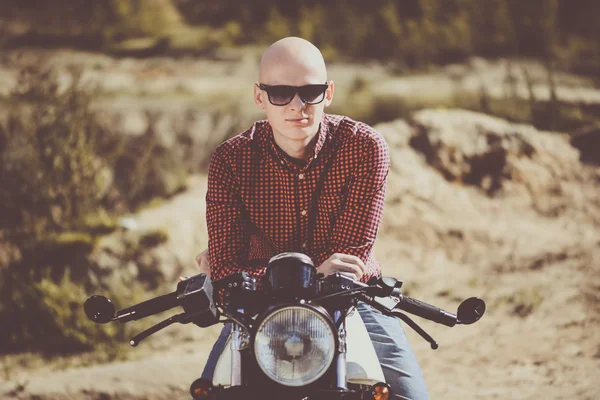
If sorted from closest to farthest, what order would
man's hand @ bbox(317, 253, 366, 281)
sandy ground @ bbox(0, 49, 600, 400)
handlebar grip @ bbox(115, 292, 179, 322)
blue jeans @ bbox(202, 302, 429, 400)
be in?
handlebar grip @ bbox(115, 292, 179, 322), man's hand @ bbox(317, 253, 366, 281), blue jeans @ bbox(202, 302, 429, 400), sandy ground @ bbox(0, 49, 600, 400)

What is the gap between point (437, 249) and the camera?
6551mm

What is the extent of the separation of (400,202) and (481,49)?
3.62 meters

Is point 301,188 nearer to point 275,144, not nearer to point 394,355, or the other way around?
point 275,144

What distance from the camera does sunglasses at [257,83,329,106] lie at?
2.37 metres

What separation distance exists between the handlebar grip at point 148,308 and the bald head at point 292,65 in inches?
29.6

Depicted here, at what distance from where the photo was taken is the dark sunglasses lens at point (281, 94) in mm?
2365

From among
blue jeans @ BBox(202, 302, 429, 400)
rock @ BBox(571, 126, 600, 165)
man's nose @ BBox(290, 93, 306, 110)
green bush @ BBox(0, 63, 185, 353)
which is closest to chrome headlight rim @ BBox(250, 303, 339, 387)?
blue jeans @ BBox(202, 302, 429, 400)

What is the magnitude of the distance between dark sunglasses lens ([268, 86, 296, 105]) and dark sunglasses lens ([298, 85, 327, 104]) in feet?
0.10

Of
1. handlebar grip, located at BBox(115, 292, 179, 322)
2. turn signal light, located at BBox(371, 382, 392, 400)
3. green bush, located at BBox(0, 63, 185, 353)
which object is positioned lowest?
turn signal light, located at BBox(371, 382, 392, 400)

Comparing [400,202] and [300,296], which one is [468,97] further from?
[300,296]

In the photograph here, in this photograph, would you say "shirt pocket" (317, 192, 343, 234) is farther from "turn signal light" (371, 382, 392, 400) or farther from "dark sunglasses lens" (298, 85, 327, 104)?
"turn signal light" (371, 382, 392, 400)

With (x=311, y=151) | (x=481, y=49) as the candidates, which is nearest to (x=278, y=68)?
(x=311, y=151)

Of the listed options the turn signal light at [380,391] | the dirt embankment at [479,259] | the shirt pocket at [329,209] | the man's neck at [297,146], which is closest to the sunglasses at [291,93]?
the man's neck at [297,146]

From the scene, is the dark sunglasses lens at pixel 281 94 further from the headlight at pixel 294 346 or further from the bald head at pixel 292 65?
the headlight at pixel 294 346
